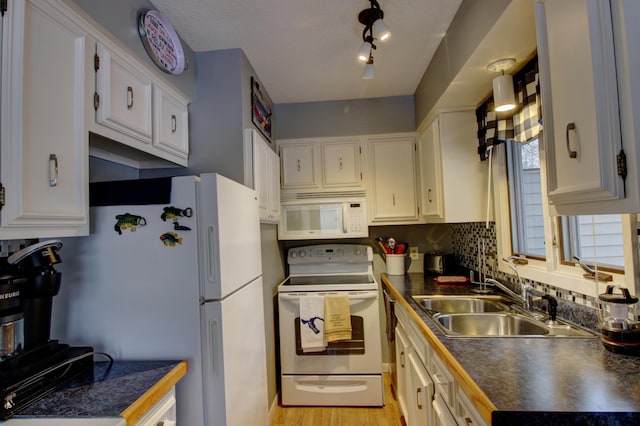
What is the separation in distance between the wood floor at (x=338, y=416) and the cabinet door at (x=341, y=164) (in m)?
1.80

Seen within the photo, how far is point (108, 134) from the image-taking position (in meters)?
1.29

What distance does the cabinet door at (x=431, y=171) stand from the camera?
7.61 ft

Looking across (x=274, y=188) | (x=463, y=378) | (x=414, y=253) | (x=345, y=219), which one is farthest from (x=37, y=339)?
(x=414, y=253)

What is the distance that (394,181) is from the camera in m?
2.86

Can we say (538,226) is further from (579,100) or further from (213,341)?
(213,341)

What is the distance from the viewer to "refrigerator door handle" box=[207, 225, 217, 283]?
Result: 134 cm

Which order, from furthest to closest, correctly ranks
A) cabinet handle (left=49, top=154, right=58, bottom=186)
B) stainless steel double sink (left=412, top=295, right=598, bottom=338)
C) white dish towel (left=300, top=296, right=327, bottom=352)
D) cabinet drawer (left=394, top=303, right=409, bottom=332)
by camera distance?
white dish towel (left=300, top=296, right=327, bottom=352)
cabinet drawer (left=394, top=303, right=409, bottom=332)
stainless steel double sink (left=412, top=295, right=598, bottom=338)
cabinet handle (left=49, top=154, right=58, bottom=186)

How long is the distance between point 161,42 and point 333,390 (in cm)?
256

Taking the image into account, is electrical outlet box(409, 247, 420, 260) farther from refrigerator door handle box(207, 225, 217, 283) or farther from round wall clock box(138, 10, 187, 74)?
round wall clock box(138, 10, 187, 74)

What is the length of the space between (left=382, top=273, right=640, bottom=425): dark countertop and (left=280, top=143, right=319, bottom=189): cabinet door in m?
1.85

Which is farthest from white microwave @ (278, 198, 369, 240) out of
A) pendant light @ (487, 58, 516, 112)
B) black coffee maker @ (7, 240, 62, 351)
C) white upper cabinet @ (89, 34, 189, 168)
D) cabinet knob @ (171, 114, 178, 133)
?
black coffee maker @ (7, 240, 62, 351)

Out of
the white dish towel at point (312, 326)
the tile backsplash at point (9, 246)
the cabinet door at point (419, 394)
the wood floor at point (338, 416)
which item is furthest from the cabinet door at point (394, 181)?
the tile backsplash at point (9, 246)

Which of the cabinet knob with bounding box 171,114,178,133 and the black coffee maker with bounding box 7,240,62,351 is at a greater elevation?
the cabinet knob with bounding box 171,114,178,133

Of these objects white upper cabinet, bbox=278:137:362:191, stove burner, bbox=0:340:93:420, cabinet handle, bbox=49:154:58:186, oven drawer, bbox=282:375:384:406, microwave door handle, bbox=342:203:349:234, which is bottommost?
oven drawer, bbox=282:375:384:406
